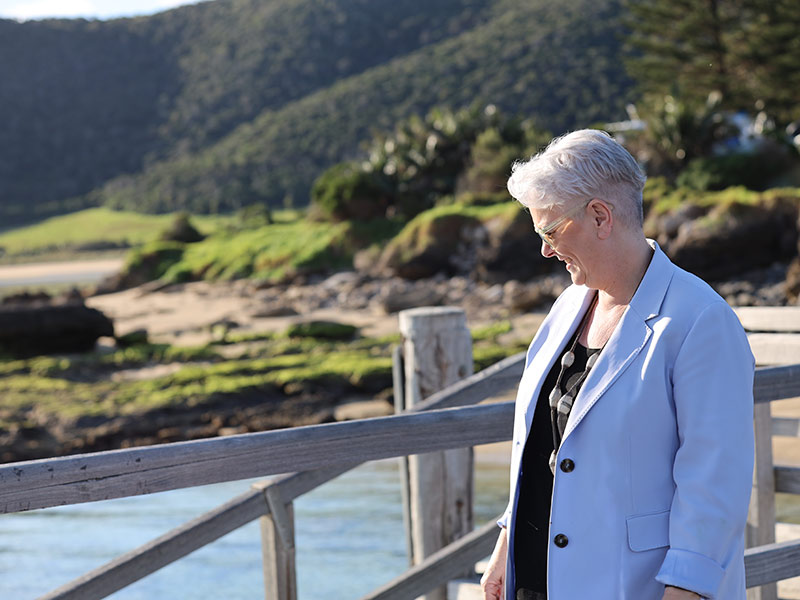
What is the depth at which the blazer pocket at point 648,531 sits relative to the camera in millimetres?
1647

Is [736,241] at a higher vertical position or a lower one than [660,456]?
lower

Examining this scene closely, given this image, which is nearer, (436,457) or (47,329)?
(436,457)

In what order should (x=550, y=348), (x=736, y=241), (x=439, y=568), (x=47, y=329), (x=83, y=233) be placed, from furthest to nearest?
1. (x=83, y=233)
2. (x=736, y=241)
3. (x=47, y=329)
4. (x=439, y=568)
5. (x=550, y=348)

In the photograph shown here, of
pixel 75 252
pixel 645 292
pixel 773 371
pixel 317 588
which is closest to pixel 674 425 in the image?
pixel 645 292

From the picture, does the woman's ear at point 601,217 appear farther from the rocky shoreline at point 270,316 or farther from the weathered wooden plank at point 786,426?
the rocky shoreline at point 270,316

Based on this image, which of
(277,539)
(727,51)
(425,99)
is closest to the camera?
(277,539)

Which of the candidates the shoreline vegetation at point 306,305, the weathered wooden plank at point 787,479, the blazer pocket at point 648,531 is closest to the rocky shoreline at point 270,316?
the shoreline vegetation at point 306,305

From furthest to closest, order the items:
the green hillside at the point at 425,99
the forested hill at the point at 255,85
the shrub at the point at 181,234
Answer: the forested hill at the point at 255,85, the green hillside at the point at 425,99, the shrub at the point at 181,234

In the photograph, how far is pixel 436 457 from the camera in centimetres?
366

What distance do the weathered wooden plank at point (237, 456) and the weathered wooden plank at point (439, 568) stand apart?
70cm

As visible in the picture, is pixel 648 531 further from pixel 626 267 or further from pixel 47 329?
pixel 47 329

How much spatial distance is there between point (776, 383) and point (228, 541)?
18.6ft

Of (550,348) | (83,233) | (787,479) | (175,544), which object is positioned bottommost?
(83,233)

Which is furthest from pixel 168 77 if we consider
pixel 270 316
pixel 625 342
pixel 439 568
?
pixel 625 342
